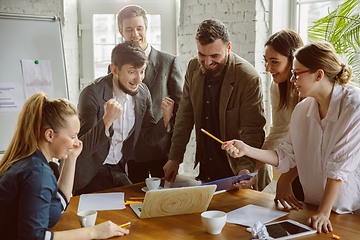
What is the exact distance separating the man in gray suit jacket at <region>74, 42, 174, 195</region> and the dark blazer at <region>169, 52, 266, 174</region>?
33 centimetres

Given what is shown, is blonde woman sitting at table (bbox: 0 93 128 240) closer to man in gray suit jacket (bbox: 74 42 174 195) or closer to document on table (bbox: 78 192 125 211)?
document on table (bbox: 78 192 125 211)

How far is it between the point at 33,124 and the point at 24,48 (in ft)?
6.14

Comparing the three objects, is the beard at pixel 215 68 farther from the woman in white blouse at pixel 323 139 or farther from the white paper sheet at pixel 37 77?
the white paper sheet at pixel 37 77

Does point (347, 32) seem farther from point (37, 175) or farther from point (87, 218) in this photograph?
point (37, 175)

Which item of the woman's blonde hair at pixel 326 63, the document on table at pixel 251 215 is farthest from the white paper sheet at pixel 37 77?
the woman's blonde hair at pixel 326 63

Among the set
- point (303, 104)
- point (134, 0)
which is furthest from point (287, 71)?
point (134, 0)

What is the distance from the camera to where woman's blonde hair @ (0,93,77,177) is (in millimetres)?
1438

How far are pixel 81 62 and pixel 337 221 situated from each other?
310 centimetres

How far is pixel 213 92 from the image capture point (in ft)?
8.48

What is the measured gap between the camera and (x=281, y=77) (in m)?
2.27

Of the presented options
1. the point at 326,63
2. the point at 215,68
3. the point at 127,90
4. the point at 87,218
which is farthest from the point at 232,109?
the point at 87,218

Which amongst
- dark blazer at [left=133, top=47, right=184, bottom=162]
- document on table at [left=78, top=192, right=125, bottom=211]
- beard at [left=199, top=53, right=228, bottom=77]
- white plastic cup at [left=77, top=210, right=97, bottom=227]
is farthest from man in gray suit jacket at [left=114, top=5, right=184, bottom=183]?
white plastic cup at [left=77, top=210, right=97, bottom=227]

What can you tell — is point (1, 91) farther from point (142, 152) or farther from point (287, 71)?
point (287, 71)

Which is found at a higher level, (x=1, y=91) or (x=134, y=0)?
(x=134, y=0)
